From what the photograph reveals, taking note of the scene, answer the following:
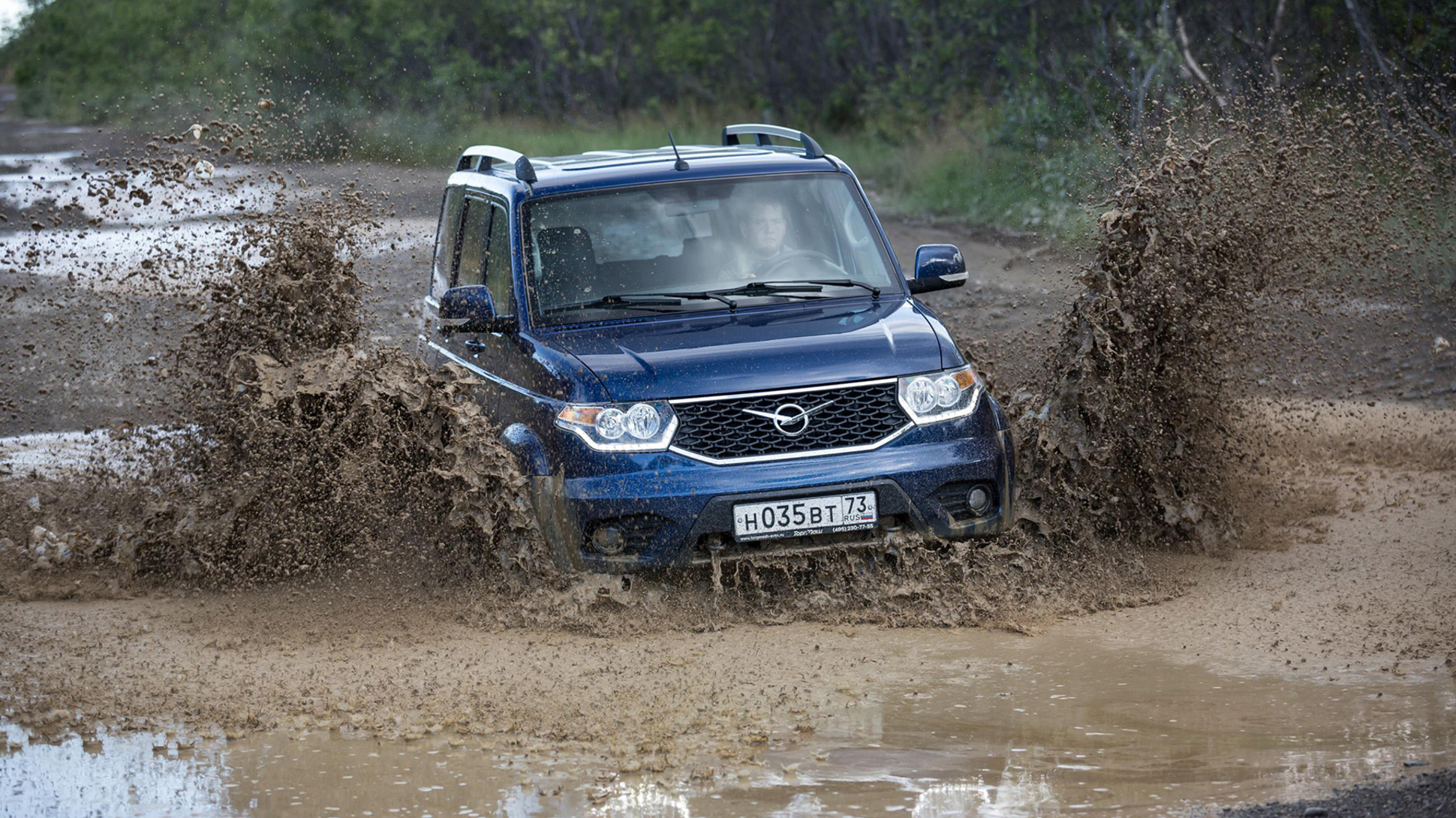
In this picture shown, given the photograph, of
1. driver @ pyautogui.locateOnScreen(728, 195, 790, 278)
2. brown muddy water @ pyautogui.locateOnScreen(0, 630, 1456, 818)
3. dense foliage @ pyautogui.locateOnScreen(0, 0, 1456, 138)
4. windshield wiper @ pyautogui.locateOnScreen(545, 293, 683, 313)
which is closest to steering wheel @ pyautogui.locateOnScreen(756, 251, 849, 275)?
driver @ pyautogui.locateOnScreen(728, 195, 790, 278)

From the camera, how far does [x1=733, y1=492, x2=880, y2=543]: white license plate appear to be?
6047 millimetres

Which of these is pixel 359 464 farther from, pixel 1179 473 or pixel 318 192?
pixel 1179 473

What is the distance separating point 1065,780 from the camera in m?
4.66

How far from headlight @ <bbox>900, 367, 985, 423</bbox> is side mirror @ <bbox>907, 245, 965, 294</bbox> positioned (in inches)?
37.3

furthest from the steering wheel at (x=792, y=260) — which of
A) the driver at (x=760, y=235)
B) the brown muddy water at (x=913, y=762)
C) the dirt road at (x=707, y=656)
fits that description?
the brown muddy water at (x=913, y=762)

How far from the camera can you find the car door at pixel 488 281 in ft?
22.5

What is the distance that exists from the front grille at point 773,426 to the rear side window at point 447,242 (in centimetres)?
239

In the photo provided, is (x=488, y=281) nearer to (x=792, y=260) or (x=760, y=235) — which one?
(x=760, y=235)

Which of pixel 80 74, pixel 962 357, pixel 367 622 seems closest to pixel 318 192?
pixel 367 622

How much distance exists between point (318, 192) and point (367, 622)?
2914 millimetres

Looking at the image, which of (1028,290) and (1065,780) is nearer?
(1065,780)

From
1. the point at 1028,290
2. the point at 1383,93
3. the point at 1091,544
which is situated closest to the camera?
the point at 1091,544

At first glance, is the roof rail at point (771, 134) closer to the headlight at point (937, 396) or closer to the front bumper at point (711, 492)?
the headlight at point (937, 396)

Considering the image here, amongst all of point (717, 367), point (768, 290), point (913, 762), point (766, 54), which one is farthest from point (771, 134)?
point (766, 54)
